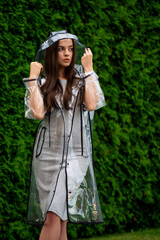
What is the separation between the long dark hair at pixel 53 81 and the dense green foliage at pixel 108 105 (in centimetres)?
131

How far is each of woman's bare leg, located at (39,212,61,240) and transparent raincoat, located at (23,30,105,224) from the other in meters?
0.08

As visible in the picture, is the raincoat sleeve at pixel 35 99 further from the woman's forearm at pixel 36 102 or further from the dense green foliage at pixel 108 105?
the dense green foliage at pixel 108 105

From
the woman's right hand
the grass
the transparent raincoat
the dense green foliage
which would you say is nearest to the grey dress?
the transparent raincoat

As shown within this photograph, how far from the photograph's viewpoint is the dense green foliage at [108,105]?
474cm

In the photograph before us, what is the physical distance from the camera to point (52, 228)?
3141 millimetres

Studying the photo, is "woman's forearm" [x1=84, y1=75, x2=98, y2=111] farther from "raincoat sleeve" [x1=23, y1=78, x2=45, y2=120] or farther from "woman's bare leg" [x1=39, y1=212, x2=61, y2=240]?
"woman's bare leg" [x1=39, y1=212, x2=61, y2=240]

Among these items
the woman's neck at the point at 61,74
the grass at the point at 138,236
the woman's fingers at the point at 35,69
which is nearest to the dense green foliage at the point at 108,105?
the grass at the point at 138,236

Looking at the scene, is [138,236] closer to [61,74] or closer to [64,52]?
[61,74]

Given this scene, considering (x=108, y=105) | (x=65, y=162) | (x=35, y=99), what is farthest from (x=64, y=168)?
(x=108, y=105)

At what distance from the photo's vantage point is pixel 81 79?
3.47m

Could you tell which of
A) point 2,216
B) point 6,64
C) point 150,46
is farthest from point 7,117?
point 150,46

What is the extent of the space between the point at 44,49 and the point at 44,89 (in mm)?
310

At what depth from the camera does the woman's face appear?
3.39 metres

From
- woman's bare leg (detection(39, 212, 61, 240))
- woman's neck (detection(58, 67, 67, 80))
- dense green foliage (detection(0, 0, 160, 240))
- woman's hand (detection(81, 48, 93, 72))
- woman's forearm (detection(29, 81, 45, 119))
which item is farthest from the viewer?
dense green foliage (detection(0, 0, 160, 240))
